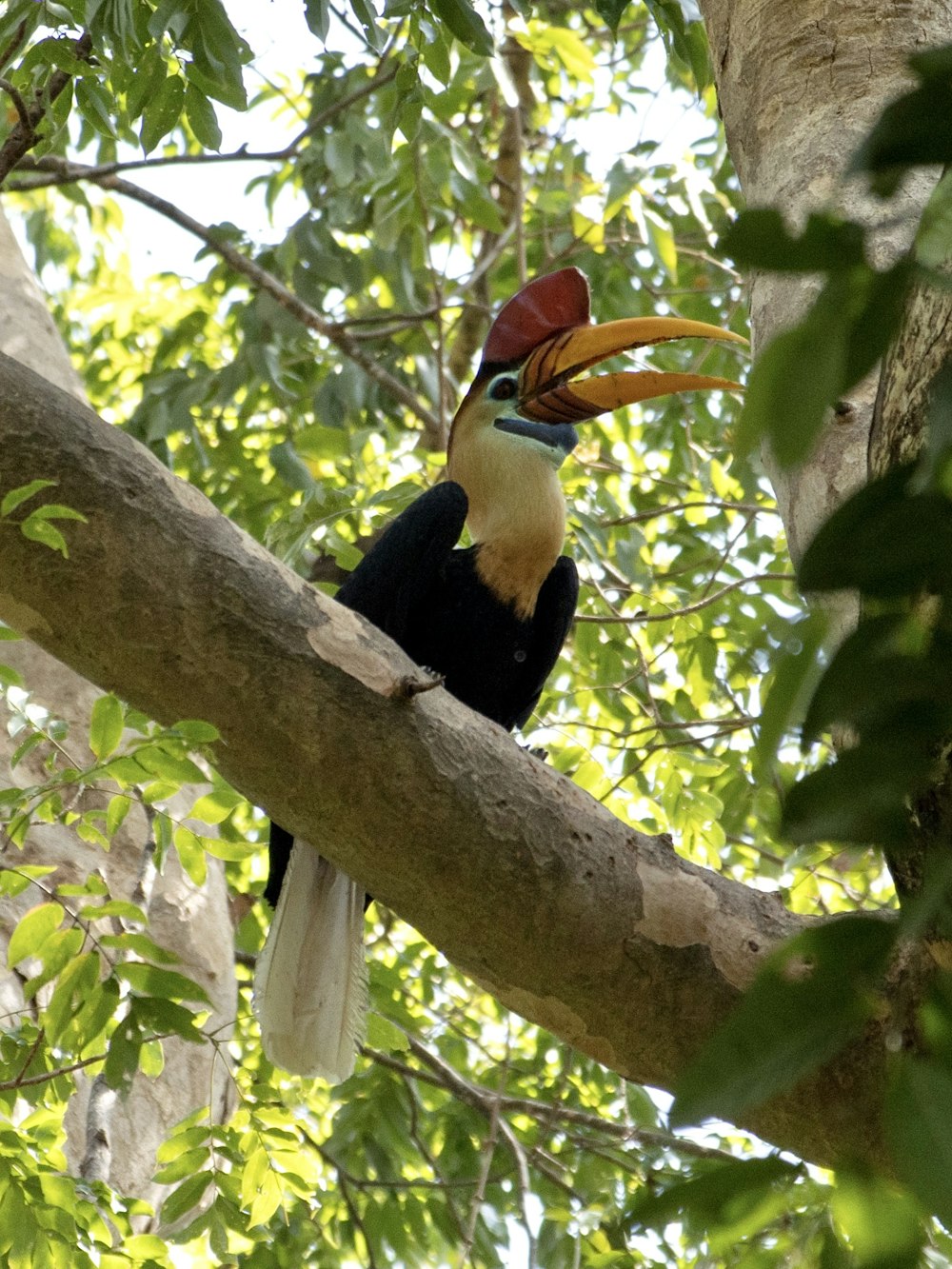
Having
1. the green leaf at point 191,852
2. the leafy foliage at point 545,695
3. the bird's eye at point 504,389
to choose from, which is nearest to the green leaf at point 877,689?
the leafy foliage at point 545,695

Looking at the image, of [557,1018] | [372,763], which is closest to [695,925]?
[557,1018]

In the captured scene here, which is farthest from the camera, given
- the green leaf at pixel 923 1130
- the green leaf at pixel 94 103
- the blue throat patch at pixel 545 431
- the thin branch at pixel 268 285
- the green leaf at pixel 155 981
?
the thin branch at pixel 268 285

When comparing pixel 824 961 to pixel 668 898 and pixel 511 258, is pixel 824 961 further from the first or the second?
pixel 511 258

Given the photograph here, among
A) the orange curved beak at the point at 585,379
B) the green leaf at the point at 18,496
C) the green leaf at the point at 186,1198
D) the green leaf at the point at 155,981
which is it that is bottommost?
the green leaf at the point at 186,1198

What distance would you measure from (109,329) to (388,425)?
186 centimetres

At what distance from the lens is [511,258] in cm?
641

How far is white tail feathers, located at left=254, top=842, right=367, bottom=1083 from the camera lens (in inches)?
118

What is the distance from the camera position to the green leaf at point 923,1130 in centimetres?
67

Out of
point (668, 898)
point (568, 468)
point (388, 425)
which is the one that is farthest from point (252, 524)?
point (668, 898)

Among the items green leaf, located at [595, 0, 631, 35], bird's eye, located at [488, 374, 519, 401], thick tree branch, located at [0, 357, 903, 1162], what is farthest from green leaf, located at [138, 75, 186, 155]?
bird's eye, located at [488, 374, 519, 401]

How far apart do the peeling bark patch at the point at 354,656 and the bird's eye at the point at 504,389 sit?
6.94ft

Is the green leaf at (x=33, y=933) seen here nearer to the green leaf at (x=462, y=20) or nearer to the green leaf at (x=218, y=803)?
the green leaf at (x=218, y=803)

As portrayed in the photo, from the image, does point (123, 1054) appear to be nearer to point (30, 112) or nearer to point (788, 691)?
point (30, 112)

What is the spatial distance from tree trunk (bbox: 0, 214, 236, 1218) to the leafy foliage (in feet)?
0.37
